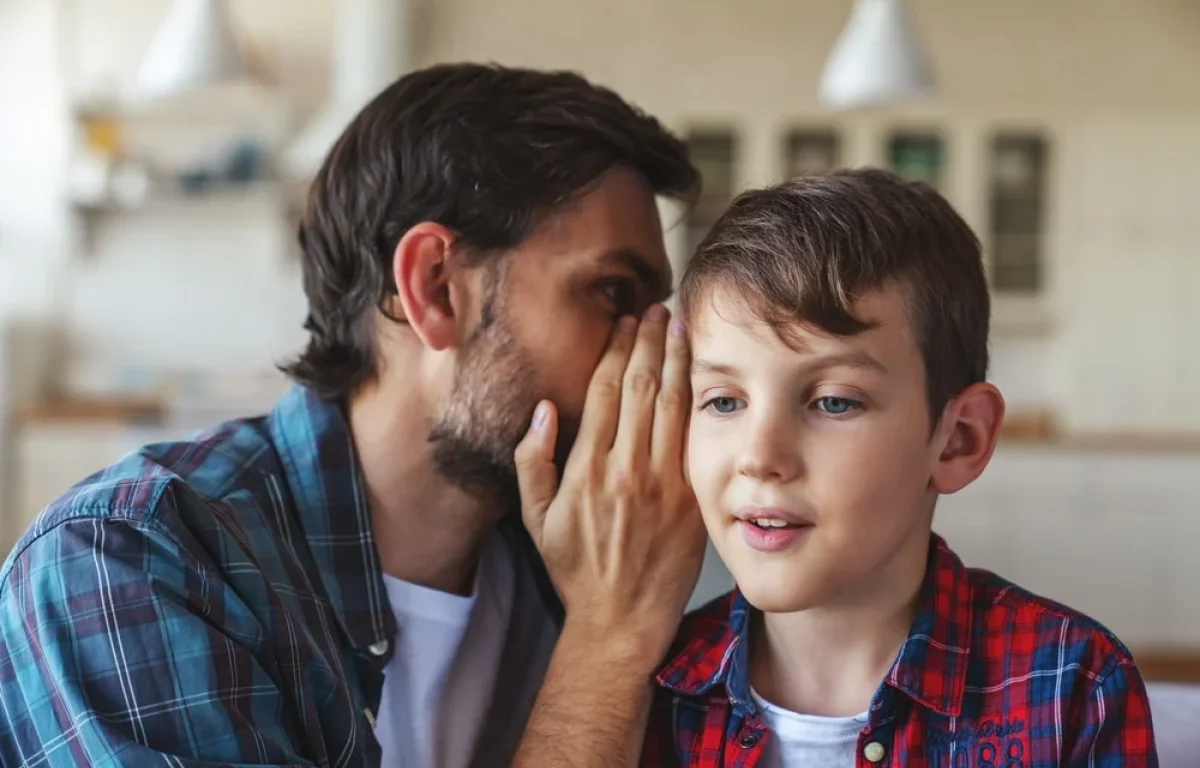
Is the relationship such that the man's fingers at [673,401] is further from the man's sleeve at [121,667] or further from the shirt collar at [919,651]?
the man's sleeve at [121,667]

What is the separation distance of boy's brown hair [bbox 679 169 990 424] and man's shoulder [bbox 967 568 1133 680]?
197mm

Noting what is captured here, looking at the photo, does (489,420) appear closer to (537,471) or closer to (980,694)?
(537,471)

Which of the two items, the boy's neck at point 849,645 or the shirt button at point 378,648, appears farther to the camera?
the shirt button at point 378,648

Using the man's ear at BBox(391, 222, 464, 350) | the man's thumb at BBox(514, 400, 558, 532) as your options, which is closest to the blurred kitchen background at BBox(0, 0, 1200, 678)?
the man's ear at BBox(391, 222, 464, 350)

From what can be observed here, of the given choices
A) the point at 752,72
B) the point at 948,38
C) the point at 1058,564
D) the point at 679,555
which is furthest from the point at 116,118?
the point at 679,555

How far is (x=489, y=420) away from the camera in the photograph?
147 cm

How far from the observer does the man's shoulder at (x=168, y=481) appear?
1136mm

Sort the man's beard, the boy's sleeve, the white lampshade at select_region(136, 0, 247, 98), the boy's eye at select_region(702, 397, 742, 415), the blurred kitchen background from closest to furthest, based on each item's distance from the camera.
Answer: the boy's sleeve, the boy's eye at select_region(702, 397, 742, 415), the man's beard, the white lampshade at select_region(136, 0, 247, 98), the blurred kitchen background

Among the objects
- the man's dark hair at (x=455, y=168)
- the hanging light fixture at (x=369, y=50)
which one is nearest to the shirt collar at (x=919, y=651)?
the man's dark hair at (x=455, y=168)

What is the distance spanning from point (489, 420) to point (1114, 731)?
29.7 inches

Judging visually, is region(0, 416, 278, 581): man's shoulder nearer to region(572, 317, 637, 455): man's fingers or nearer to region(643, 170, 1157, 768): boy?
region(572, 317, 637, 455): man's fingers

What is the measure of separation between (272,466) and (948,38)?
15.4ft

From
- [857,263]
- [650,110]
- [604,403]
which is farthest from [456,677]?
[650,110]

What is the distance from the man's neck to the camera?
1.48 meters
